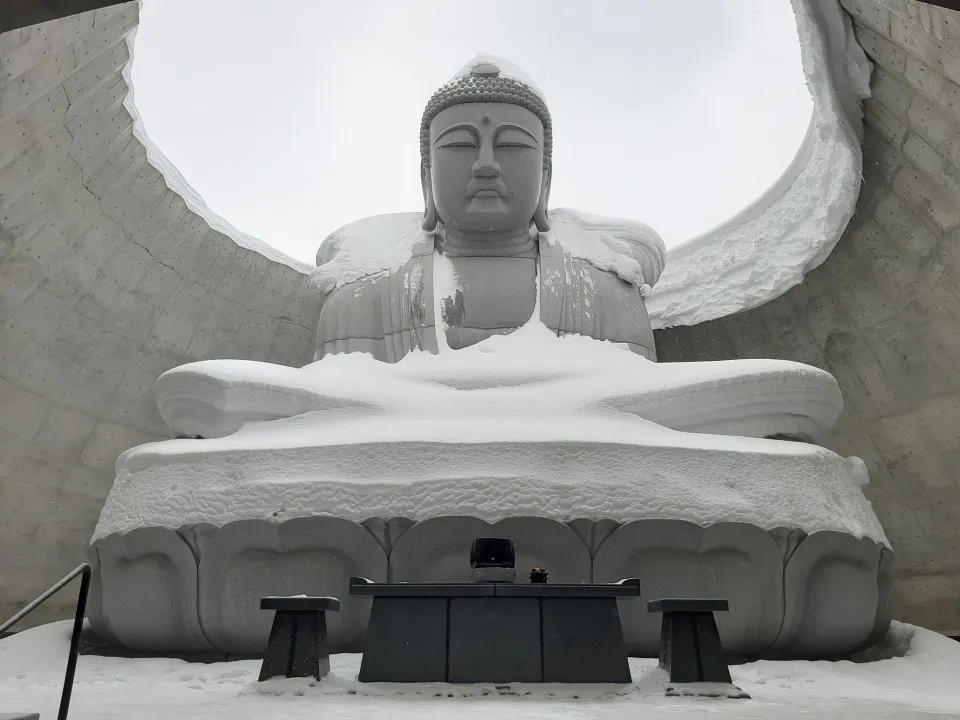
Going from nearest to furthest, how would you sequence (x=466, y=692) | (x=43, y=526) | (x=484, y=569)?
(x=466, y=692) < (x=484, y=569) < (x=43, y=526)

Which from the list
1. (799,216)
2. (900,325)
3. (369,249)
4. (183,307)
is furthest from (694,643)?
(183,307)

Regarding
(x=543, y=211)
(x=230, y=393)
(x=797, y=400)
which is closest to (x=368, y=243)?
(x=543, y=211)

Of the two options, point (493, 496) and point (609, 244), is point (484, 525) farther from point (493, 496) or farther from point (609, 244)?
point (609, 244)

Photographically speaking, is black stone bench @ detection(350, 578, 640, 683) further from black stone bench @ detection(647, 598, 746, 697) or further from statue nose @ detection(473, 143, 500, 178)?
statue nose @ detection(473, 143, 500, 178)

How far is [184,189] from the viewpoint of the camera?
5062mm

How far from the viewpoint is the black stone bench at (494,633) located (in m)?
2.09

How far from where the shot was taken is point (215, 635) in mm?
2746

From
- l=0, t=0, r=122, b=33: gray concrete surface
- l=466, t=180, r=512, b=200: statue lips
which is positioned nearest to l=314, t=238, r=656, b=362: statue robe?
l=466, t=180, r=512, b=200: statue lips

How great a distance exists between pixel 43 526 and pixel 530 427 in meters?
3.10

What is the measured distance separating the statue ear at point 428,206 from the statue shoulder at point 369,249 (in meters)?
0.05

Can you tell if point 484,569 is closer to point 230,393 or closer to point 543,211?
point 230,393

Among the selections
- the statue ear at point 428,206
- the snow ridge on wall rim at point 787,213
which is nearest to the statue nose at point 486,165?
the statue ear at point 428,206

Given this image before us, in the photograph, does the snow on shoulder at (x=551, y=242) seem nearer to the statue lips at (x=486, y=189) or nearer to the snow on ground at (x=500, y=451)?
the statue lips at (x=486, y=189)

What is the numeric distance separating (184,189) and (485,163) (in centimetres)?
192
